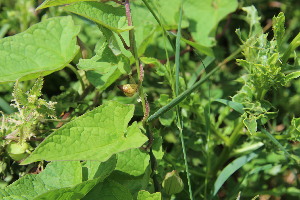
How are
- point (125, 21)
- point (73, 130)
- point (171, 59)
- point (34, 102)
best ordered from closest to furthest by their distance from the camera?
point (73, 130)
point (125, 21)
point (34, 102)
point (171, 59)

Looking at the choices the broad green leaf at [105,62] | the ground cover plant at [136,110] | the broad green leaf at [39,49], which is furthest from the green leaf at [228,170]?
the broad green leaf at [39,49]

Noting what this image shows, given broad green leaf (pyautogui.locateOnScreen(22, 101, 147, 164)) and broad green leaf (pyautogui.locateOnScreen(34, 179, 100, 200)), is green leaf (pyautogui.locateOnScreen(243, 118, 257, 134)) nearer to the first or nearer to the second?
broad green leaf (pyautogui.locateOnScreen(22, 101, 147, 164))

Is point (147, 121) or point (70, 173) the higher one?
point (147, 121)

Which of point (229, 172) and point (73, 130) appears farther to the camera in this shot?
point (229, 172)

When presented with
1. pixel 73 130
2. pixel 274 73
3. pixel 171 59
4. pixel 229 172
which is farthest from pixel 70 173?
pixel 171 59

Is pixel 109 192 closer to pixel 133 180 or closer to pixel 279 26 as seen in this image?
pixel 133 180

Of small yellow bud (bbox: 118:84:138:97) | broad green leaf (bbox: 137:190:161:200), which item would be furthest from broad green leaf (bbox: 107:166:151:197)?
small yellow bud (bbox: 118:84:138:97)

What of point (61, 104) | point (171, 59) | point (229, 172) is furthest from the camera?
point (171, 59)

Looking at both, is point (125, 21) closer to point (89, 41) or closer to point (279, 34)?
point (279, 34)
